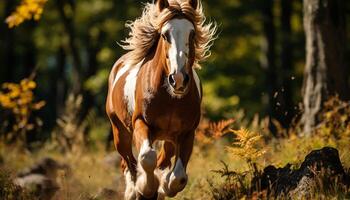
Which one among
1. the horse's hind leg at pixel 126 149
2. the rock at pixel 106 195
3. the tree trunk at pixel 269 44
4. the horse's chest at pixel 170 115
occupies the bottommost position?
the tree trunk at pixel 269 44

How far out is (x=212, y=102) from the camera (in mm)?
28531

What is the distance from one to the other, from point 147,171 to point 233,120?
209cm

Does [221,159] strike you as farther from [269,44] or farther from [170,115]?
[269,44]

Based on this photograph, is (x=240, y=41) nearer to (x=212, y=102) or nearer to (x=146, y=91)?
(x=212, y=102)

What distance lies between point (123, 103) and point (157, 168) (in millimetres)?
966

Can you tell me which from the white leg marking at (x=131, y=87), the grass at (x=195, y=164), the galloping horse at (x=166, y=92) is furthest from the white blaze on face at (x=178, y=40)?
the grass at (x=195, y=164)

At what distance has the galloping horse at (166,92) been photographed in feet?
24.7

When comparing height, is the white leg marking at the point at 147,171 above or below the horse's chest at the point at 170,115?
below

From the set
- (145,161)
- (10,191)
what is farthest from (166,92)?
(10,191)

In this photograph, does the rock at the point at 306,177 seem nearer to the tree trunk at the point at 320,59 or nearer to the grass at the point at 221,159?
the grass at the point at 221,159

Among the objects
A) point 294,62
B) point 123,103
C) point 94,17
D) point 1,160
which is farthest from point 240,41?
A: point 123,103

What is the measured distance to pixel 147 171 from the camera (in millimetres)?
7941

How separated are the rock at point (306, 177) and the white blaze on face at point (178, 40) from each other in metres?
1.62

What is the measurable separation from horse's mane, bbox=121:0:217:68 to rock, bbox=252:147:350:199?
1.65 meters
